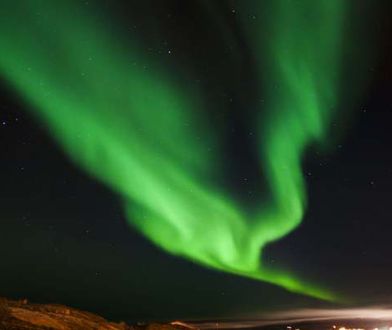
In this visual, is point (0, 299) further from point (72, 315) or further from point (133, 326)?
point (133, 326)

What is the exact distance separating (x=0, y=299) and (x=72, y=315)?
18.7 feet

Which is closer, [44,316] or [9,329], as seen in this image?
[9,329]

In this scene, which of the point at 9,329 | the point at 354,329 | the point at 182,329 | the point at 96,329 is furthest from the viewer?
the point at 354,329

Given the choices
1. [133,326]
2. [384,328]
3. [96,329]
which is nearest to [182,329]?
[133,326]

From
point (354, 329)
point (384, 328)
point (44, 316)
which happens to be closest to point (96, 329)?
point (44, 316)

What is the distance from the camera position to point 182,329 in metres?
45.4

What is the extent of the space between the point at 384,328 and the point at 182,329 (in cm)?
13422

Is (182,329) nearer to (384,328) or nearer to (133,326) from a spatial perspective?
(133,326)

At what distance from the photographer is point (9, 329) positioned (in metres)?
27.3

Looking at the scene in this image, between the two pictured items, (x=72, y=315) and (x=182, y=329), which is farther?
(x=182, y=329)

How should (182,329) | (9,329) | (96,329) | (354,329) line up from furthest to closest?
(354,329), (182,329), (96,329), (9,329)

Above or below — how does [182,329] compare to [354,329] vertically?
below

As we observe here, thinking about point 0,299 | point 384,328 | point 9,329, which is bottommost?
point 9,329

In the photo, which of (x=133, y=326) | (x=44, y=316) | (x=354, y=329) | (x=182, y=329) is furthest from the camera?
(x=354, y=329)
